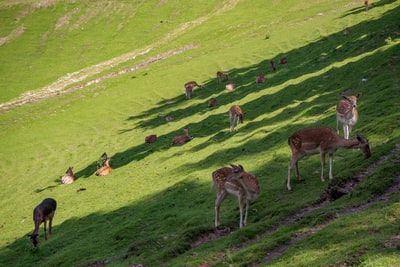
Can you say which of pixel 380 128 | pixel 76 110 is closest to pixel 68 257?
pixel 380 128

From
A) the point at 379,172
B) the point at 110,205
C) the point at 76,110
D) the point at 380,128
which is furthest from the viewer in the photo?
the point at 76,110

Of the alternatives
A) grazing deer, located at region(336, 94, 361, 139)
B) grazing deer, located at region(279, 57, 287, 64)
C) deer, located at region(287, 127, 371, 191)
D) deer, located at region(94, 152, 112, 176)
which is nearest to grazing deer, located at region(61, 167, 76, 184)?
deer, located at region(94, 152, 112, 176)

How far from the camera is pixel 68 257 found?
19297 mm

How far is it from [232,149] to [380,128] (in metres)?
8.82

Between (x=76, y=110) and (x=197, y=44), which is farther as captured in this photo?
(x=197, y=44)

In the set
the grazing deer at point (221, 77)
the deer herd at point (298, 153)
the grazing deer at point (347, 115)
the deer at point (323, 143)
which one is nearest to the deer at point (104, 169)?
the deer herd at point (298, 153)

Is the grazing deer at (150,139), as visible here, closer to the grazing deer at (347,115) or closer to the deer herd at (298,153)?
the deer herd at (298,153)

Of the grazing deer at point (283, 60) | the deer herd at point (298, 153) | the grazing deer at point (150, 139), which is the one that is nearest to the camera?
the deer herd at point (298, 153)

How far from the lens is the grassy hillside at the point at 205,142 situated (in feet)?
47.7

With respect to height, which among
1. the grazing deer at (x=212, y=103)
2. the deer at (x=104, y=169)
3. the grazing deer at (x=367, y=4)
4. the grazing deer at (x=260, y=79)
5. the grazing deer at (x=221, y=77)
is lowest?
the deer at (x=104, y=169)

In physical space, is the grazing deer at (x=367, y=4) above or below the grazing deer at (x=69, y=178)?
above

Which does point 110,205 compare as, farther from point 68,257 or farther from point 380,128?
point 380,128

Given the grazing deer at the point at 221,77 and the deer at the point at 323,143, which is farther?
the grazing deer at the point at 221,77

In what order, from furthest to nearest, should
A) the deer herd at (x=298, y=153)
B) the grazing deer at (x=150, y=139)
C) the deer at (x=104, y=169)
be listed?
the grazing deer at (x=150, y=139), the deer at (x=104, y=169), the deer herd at (x=298, y=153)
